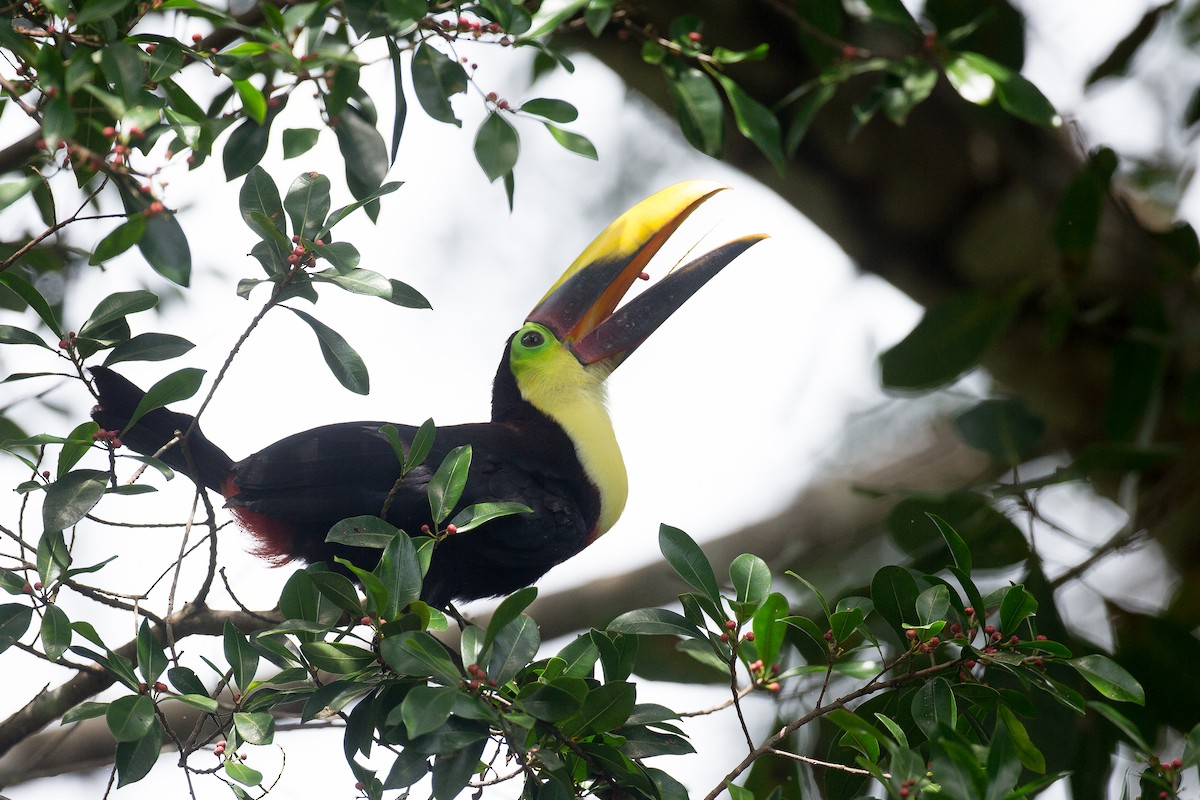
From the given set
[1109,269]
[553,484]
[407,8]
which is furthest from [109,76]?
[1109,269]

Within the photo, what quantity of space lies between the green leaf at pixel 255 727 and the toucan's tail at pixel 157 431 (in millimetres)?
457

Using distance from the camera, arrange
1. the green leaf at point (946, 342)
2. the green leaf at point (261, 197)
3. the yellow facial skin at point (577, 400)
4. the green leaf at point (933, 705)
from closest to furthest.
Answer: the green leaf at point (933, 705), the green leaf at point (261, 197), the yellow facial skin at point (577, 400), the green leaf at point (946, 342)

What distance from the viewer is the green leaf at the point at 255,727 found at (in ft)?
5.08

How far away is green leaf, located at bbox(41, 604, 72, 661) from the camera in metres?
1.65

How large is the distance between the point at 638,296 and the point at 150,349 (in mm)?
1383

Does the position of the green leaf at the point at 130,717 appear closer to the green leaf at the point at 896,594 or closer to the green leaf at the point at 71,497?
the green leaf at the point at 71,497

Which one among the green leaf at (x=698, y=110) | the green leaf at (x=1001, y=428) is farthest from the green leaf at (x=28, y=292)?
the green leaf at (x=1001, y=428)

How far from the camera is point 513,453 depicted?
2404 mm

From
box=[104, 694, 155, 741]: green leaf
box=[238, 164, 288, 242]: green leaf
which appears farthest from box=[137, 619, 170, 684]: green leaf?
box=[238, 164, 288, 242]: green leaf

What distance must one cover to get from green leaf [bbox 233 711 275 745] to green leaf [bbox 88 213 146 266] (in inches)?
26.9

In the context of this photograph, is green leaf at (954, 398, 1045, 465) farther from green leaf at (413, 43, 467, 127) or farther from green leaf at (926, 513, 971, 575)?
green leaf at (413, 43, 467, 127)

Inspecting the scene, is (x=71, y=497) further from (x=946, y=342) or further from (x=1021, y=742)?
(x=946, y=342)

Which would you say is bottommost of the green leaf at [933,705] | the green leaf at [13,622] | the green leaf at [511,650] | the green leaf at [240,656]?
the green leaf at [933,705]

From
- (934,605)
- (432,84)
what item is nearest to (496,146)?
(432,84)
